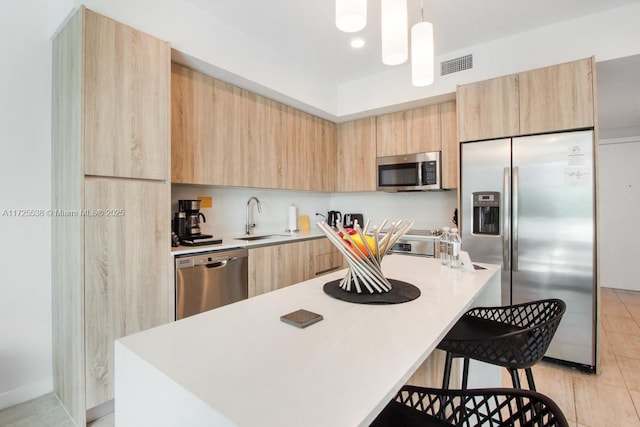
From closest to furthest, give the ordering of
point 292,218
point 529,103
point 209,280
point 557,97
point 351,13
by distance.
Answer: point 351,13
point 209,280
point 557,97
point 529,103
point 292,218

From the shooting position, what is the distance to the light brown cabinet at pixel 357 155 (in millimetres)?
3785

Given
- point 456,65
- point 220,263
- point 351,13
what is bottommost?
point 220,263

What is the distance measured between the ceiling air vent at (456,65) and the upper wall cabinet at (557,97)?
514 mm

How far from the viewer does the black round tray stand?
1175 millimetres

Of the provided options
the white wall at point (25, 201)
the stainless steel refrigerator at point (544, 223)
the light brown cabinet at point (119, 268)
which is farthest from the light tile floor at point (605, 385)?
the white wall at point (25, 201)

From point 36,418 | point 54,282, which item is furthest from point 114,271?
point 36,418

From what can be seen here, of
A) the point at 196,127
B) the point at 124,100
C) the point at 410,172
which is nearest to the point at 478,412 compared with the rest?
the point at 124,100

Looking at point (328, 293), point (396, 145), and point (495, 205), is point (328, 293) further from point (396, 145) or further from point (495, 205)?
point (396, 145)

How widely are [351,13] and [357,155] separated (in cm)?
272

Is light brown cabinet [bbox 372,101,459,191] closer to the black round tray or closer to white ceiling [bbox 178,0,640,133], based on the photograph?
white ceiling [bbox 178,0,640,133]

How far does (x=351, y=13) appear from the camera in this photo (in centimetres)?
121

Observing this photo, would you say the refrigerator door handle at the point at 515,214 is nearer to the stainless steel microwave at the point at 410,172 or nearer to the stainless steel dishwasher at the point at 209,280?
the stainless steel microwave at the point at 410,172

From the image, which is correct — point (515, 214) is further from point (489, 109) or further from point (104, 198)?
point (104, 198)

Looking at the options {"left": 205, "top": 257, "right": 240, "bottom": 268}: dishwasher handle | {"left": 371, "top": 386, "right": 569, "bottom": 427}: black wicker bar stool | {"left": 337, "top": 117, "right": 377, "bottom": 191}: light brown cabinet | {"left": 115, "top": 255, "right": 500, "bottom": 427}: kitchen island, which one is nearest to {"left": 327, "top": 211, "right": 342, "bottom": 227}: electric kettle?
{"left": 337, "top": 117, "right": 377, "bottom": 191}: light brown cabinet
